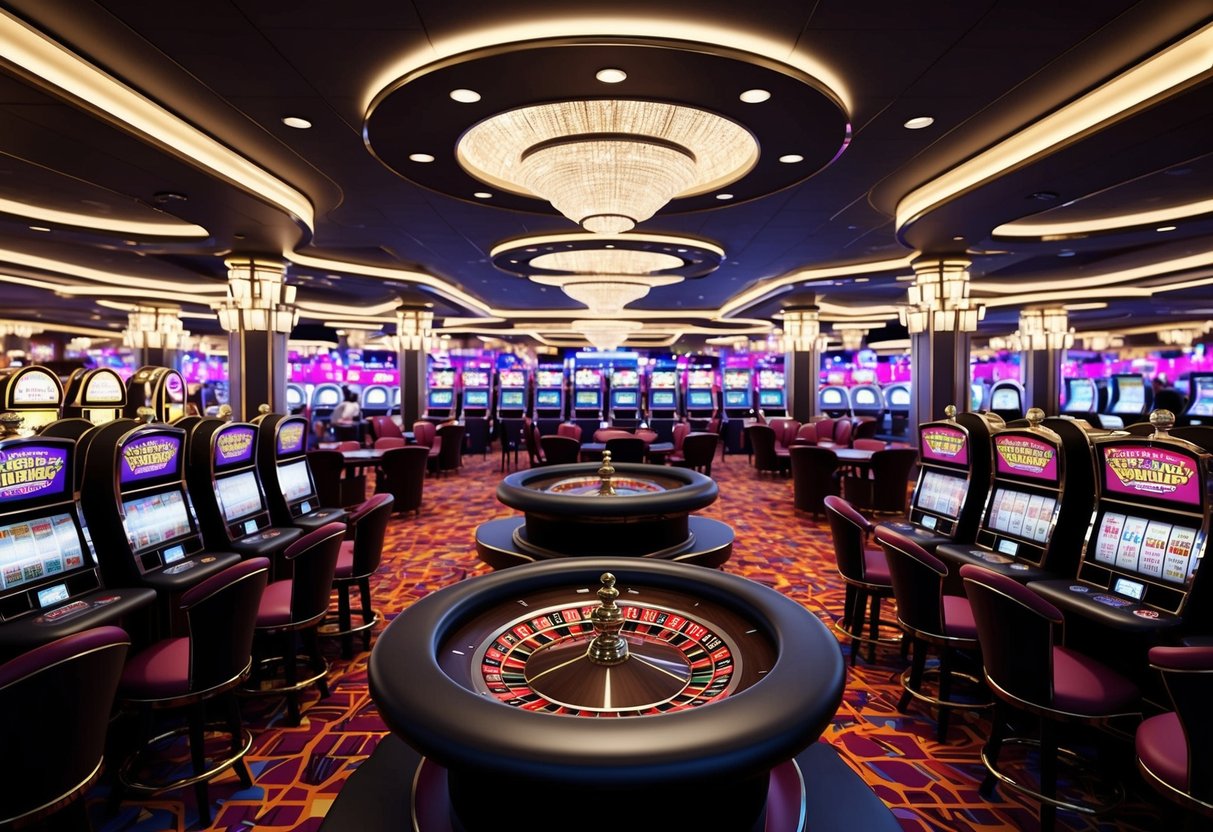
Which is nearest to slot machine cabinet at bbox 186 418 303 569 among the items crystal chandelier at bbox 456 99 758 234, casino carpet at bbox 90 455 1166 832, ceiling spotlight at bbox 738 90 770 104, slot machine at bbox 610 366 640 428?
casino carpet at bbox 90 455 1166 832

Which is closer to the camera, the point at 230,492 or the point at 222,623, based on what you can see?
the point at 222,623

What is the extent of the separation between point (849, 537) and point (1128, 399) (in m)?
11.8

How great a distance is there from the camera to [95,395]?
6.17 m

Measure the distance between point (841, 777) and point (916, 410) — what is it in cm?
728

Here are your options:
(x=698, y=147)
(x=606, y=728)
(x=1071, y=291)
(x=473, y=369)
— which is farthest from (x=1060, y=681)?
(x=473, y=369)

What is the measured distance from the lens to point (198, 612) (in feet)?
7.54

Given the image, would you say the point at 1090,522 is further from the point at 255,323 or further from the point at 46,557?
the point at 255,323

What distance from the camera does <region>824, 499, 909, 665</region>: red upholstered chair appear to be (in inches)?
136

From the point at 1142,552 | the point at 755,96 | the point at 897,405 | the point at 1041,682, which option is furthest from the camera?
the point at 897,405

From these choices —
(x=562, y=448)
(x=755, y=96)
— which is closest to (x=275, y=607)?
(x=755, y=96)

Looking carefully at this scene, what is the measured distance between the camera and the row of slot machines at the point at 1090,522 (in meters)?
2.38

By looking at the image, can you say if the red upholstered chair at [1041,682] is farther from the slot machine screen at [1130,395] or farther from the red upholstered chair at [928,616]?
the slot machine screen at [1130,395]

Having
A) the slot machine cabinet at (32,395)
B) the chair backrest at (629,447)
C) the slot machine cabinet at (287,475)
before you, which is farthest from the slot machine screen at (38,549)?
the chair backrest at (629,447)

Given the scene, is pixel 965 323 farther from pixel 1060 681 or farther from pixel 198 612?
pixel 198 612
